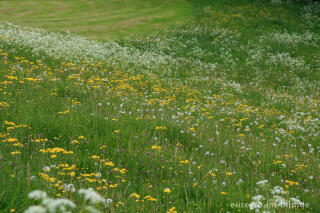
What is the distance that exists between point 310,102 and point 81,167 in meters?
11.8

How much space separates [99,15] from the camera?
32.2 m

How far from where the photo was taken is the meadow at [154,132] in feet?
13.1

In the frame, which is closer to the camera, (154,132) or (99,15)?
(154,132)

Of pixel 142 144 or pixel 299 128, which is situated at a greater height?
pixel 142 144

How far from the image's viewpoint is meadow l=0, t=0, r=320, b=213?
157 inches

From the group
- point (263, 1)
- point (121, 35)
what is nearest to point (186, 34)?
point (121, 35)

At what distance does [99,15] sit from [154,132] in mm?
28556

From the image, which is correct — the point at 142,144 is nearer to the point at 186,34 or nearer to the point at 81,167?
the point at 81,167

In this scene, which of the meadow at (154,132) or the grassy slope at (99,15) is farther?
the grassy slope at (99,15)

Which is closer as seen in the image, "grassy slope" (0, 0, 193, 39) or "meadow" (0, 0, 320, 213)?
"meadow" (0, 0, 320, 213)

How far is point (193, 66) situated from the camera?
1812cm

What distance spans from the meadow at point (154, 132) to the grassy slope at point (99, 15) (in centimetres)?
775

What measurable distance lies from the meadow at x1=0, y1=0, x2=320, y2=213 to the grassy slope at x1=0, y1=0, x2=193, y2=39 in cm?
775

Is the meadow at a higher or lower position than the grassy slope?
lower
